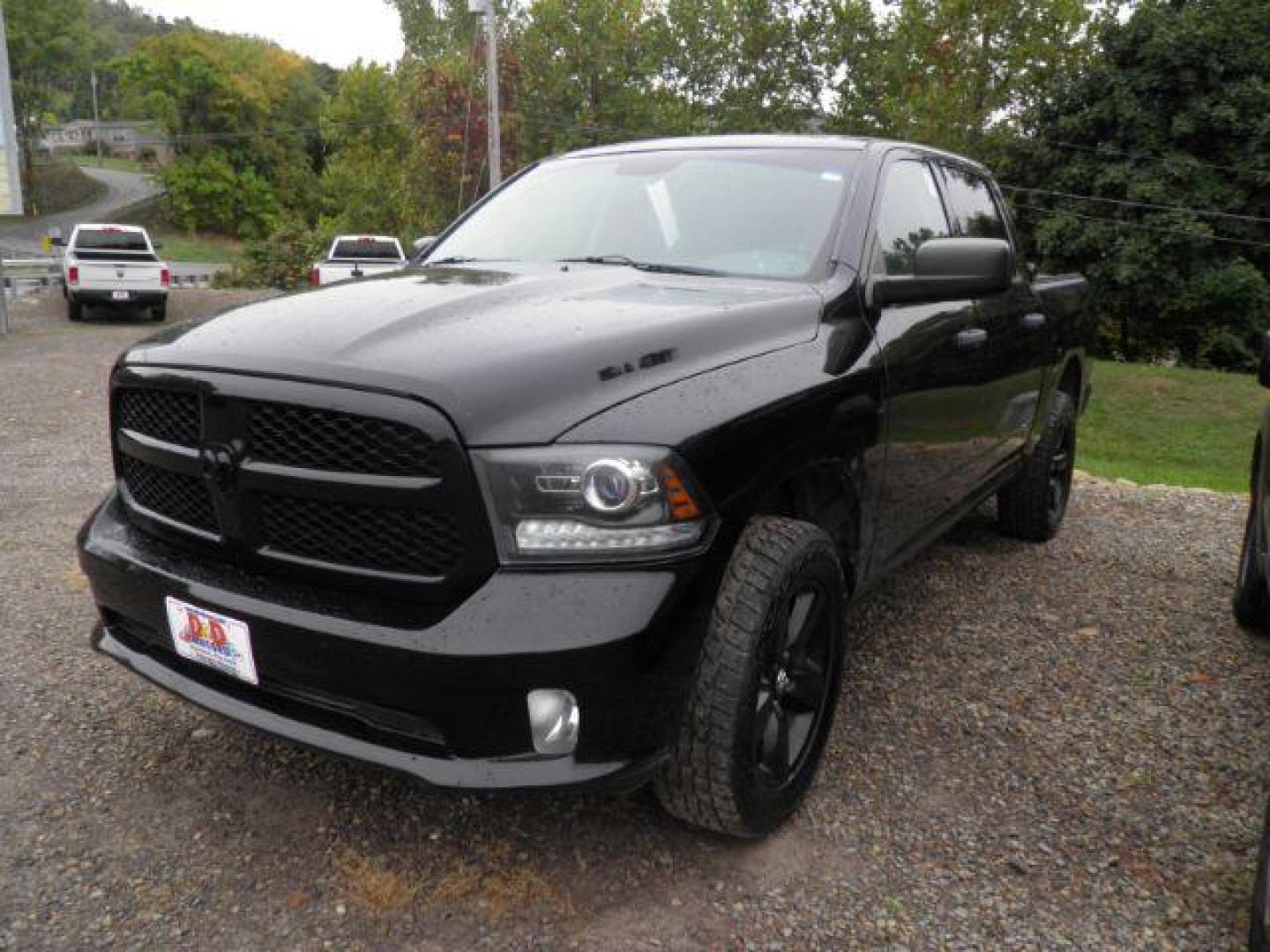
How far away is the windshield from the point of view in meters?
3.15

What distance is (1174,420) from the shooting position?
632 inches

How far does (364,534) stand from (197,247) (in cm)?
6045

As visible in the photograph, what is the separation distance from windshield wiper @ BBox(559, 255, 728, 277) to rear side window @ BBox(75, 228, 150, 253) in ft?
57.1

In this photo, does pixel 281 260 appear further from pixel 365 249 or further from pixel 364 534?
pixel 364 534

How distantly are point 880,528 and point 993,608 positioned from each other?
1.56 meters

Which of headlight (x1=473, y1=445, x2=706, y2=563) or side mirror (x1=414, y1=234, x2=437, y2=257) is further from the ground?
side mirror (x1=414, y1=234, x2=437, y2=257)

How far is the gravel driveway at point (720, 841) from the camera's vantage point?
91.4 inches

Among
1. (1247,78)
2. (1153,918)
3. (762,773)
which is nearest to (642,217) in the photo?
(762,773)

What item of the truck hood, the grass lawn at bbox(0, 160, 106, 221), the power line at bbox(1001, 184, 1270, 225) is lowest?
the truck hood

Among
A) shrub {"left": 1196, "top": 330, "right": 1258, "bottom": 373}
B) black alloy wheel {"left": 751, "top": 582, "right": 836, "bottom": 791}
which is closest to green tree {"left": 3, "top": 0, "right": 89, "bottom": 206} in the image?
shrub {"left": 1196, "top": 330, "right": 1258, "bottom": 373}

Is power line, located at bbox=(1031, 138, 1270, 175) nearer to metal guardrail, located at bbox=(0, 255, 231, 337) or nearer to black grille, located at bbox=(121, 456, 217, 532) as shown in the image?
metal guardrail, located at bbox=(0, 255, 231, 337)

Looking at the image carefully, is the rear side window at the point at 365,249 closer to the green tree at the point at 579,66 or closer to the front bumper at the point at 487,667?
the front bumper at the point at 487,667

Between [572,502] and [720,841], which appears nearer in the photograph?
[572,502]

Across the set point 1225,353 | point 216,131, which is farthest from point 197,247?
point 1225,353
